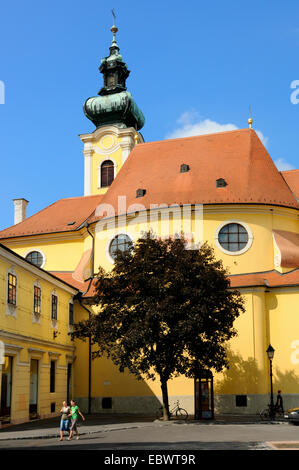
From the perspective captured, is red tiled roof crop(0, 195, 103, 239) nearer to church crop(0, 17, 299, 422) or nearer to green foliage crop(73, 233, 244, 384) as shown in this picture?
church crop(0, 17, 299, 422)

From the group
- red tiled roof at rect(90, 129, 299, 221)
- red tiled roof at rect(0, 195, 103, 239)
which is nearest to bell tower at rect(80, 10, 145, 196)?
red tiled roof at rect(0, 195, 103, 239)

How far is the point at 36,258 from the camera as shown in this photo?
138ft

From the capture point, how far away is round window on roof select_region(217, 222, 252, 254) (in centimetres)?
3403

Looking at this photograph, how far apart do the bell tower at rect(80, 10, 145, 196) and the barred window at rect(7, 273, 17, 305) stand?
26.6 meters

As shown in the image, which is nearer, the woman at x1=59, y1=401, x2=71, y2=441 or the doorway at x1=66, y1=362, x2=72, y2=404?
the woman at x1=59, y1=401, x2=71, y2=441

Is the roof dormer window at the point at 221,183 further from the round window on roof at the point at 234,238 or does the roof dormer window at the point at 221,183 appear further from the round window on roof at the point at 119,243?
the round window on roof at the point at 119,243

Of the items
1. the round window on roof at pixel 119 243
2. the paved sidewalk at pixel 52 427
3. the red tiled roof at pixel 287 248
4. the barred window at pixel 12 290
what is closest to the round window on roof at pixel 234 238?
the red tiled roof at pixel 287 248

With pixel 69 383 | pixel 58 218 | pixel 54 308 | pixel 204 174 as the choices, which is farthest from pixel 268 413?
pixel 58 218

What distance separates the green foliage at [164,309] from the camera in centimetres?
2514

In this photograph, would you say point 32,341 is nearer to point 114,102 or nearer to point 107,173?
point 107,173

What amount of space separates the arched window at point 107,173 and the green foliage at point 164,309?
25.7 metres

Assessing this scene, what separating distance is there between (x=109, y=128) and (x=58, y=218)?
1338 cm

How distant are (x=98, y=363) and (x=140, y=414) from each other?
381 cm
